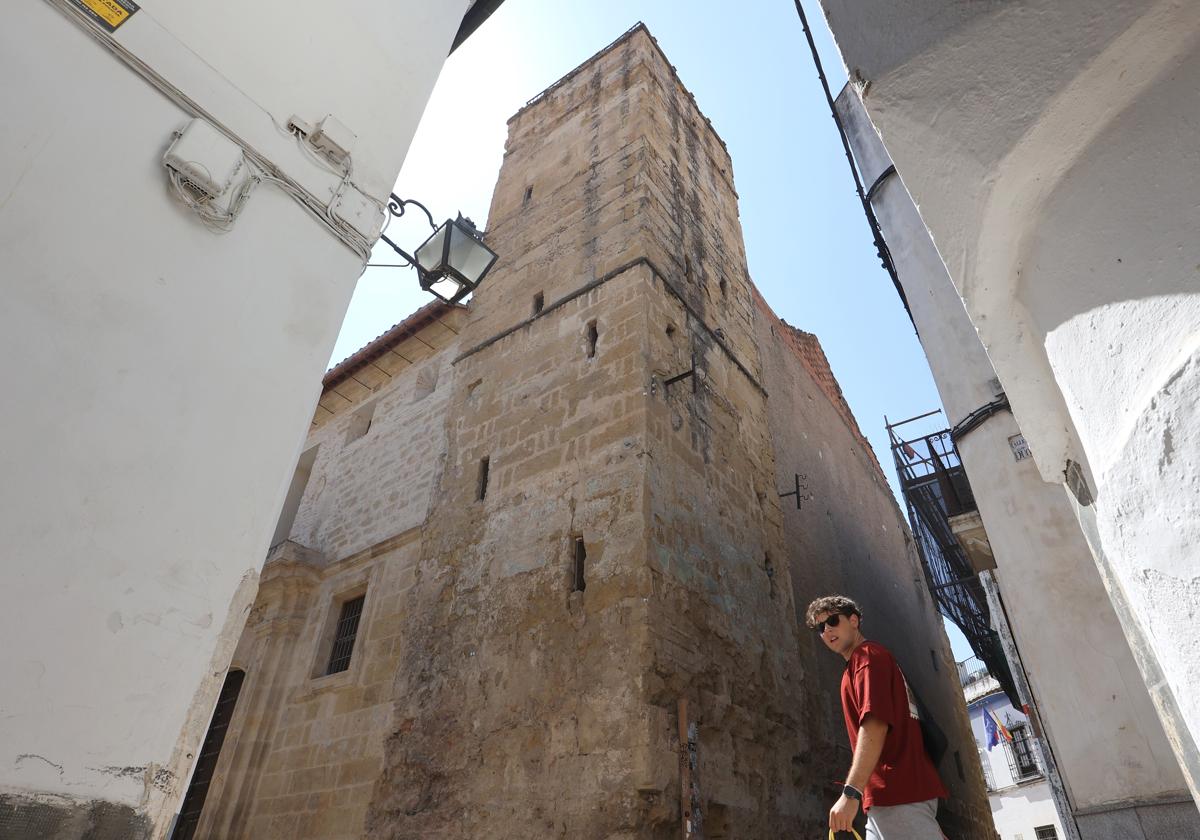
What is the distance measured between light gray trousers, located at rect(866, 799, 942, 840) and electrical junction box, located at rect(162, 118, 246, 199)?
12.1 feet

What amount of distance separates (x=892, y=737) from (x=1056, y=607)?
6.61ft

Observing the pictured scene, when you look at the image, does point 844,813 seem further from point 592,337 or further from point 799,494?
point 799,494

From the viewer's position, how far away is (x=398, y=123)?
14.2ft

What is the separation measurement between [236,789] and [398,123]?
6.85 m

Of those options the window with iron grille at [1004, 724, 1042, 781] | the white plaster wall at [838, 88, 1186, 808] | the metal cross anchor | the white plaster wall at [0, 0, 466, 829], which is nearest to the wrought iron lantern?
the white plaster wall at [0, 0, 466, 829]

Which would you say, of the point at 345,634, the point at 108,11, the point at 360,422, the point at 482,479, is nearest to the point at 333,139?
the point at 108,11

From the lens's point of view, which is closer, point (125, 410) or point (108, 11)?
point (125, 410)

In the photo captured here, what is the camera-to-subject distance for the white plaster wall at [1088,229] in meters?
0.86

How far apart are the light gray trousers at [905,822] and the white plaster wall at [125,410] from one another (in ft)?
8.02

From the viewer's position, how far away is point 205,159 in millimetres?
3080

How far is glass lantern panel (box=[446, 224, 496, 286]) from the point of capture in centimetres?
466

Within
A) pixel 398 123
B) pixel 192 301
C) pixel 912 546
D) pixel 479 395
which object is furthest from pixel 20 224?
pixel 912 546

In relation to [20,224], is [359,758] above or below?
below

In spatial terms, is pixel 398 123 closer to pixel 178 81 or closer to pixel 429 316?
pixel 178 81
